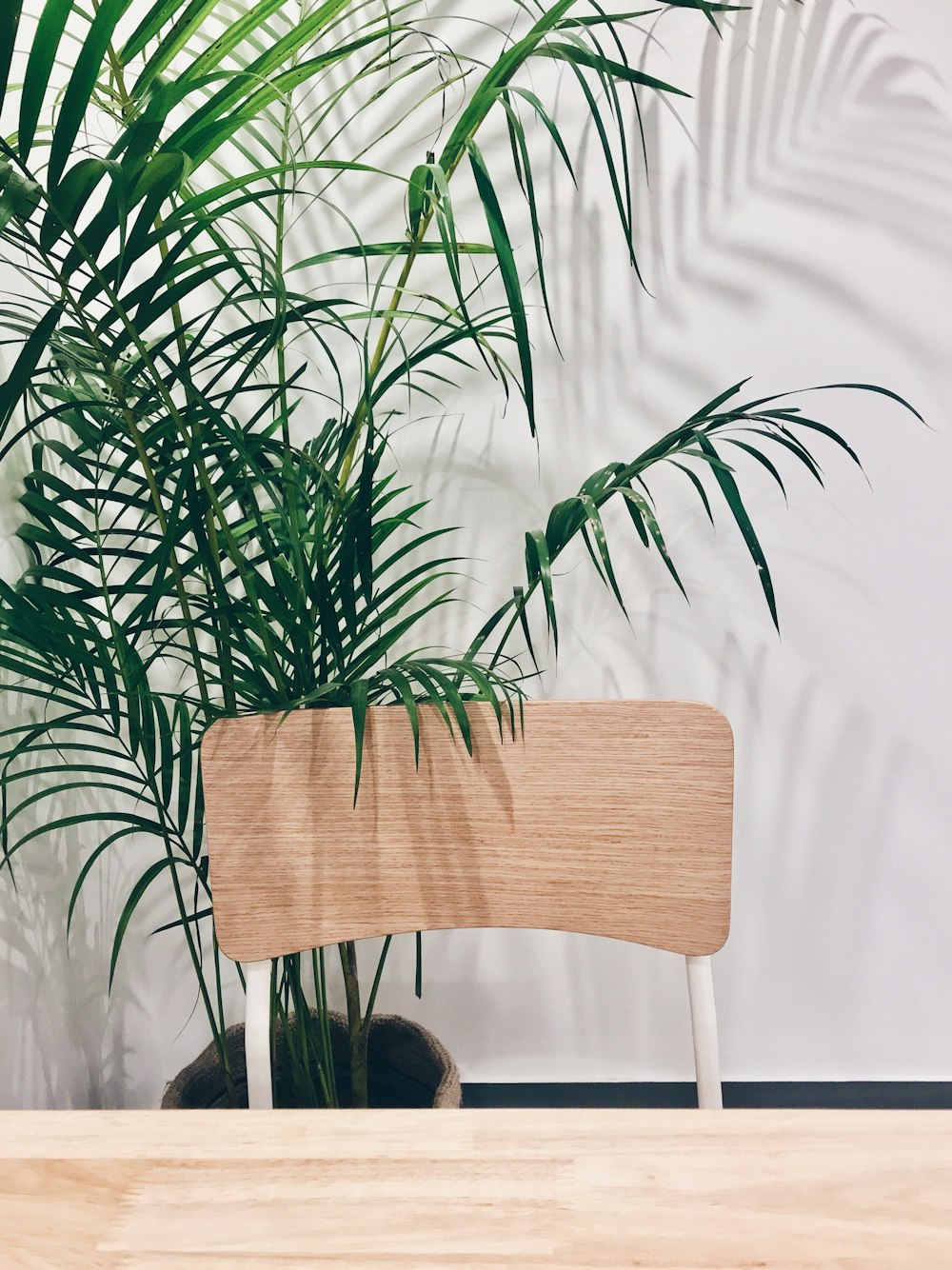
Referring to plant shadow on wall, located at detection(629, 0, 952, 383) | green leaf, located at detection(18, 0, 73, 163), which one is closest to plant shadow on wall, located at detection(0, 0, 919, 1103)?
green leaf, located at detection(18, 0, 73, 163)

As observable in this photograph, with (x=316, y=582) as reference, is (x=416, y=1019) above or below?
below

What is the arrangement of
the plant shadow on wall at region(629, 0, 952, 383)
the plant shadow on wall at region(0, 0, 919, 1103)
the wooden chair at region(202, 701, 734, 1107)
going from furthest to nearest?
the plant shadow on wall at region(629, 0, 952, 383), the wooden chair at region(202, 701, 734, 1107), the plant shadow on wall at region(0, 0, 919, 1103)

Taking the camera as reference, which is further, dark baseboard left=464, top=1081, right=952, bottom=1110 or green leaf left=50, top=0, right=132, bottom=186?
dark baseboard left=464, top=1081, right=952, bottom=1110

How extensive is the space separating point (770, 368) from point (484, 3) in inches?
26.0

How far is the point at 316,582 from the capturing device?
0.81m

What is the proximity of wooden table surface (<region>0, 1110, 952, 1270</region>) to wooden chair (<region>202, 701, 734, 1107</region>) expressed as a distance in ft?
0.96

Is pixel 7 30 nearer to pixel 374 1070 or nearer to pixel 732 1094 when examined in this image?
pixel 374 1070

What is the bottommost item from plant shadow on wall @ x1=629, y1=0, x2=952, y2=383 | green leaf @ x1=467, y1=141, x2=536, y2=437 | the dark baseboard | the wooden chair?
the dark baseboard

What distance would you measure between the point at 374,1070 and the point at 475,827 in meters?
0.57

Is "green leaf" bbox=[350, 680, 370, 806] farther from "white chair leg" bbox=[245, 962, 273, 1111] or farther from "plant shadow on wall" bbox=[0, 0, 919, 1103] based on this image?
"white chair leg" bbox=[245, 962, 273, 1111]

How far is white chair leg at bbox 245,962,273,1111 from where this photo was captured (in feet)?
2.24

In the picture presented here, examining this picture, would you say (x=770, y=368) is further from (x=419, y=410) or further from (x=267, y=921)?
(x=267, y=921)

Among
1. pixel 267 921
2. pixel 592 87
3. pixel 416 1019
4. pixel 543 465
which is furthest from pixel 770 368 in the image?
pixel 416 1019

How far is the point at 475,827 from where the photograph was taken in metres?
0.73
